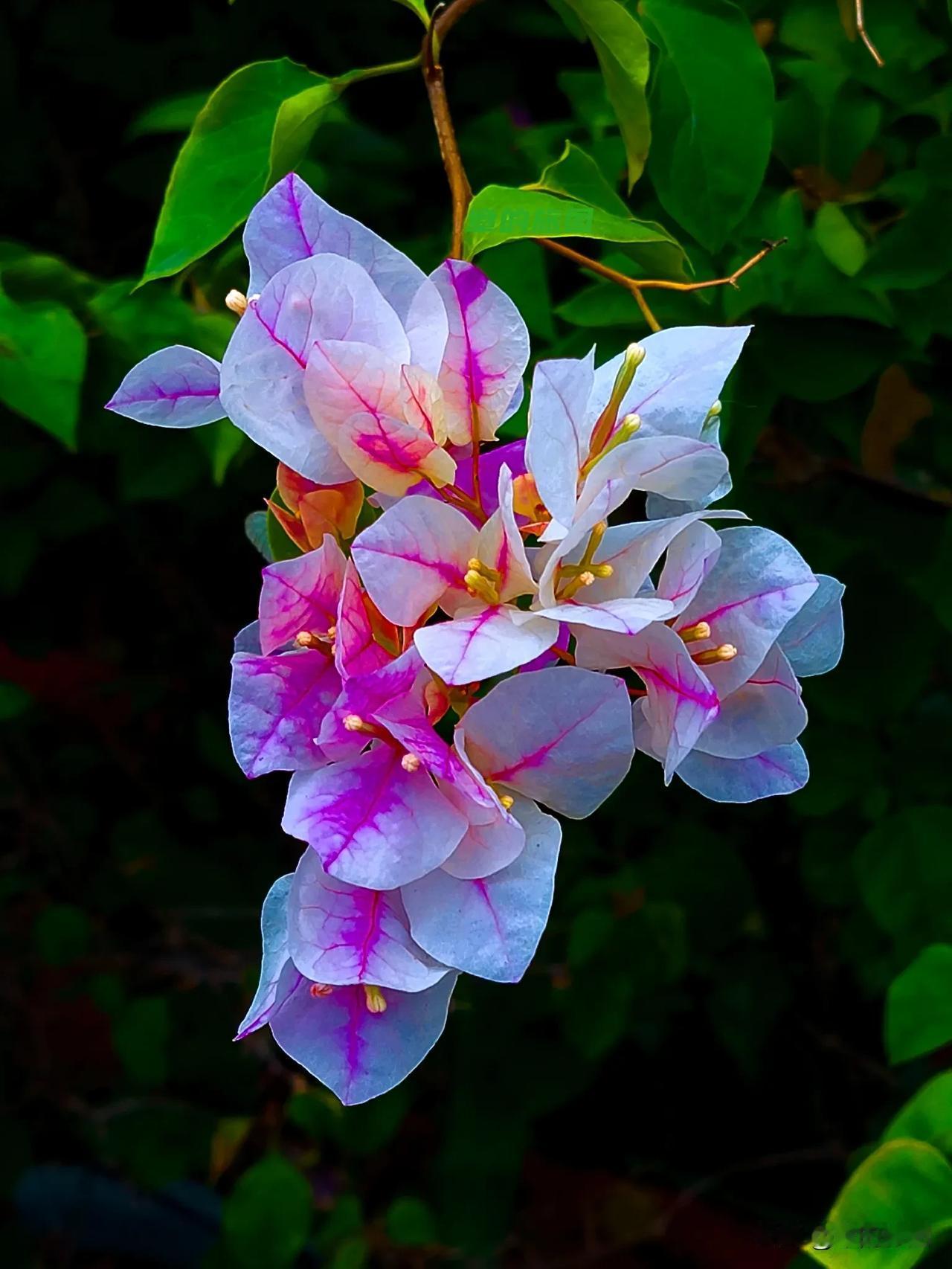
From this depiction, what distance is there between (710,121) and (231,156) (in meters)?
0.20

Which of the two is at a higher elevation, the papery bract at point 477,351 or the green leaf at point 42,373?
the papery bract at point 477,351

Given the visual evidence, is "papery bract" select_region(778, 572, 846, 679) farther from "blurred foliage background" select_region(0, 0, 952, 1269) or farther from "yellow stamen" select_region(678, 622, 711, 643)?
"blurred foliage background" select_region(0, 0, 952, 1269)

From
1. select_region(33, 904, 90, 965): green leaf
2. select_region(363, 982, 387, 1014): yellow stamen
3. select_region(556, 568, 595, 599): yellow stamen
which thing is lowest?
select_region(33, 904, 90, 965): green leaf

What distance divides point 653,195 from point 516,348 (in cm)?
32

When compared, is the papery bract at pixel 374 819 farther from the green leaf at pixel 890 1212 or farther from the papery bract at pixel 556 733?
the green leaf at pixel 890 1212

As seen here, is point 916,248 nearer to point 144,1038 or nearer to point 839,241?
point 839,241

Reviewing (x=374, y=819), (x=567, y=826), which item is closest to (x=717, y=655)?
(x=374, y=819)

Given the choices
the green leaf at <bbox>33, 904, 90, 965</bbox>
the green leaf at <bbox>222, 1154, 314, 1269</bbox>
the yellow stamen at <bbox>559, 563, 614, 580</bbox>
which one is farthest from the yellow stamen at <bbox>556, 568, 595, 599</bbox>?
the green leaf at <bbox>33, 904, 90, 965</bbox>

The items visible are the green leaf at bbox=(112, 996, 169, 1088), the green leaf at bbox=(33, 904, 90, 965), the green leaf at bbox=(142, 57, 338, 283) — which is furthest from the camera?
the green leaf at bbox=(33, 904, 90, 965)

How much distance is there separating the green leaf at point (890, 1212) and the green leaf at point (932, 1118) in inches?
0.7

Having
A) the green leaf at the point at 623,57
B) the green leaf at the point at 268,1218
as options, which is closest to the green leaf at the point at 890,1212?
the green leaf at the point at 623,57

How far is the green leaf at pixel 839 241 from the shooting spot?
590 mm

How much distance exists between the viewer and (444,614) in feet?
1.33

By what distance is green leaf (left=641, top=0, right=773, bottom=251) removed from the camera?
1.62 ft
